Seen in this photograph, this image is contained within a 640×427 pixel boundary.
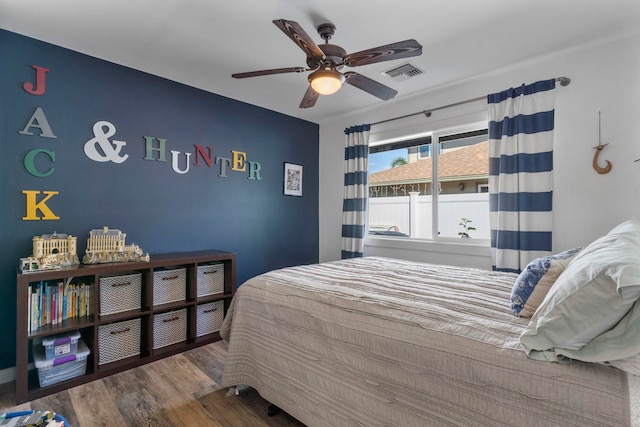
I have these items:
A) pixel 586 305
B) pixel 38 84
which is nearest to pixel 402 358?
pixel 586 305

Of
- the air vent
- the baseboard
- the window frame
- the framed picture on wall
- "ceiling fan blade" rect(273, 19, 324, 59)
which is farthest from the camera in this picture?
the framed picture on wall

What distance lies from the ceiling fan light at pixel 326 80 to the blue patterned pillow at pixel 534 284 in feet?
5.03

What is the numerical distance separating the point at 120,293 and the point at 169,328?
51 cm

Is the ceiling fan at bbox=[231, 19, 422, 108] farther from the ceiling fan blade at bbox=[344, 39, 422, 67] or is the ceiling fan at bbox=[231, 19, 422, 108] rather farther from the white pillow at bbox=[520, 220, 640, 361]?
→ the white pillow at bbox=[520, 220, 640, 361]

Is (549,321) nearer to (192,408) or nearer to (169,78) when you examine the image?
(192,408)

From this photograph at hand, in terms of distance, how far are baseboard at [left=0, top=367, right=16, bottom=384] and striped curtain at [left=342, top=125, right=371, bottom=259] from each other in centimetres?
314

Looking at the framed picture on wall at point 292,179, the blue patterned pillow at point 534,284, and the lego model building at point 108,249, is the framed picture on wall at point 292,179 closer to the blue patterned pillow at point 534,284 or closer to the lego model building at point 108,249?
the lego model building at point 108,249

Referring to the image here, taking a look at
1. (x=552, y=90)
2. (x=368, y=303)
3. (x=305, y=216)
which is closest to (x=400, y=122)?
(x=552, y=90)

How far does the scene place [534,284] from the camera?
1292 millimetres

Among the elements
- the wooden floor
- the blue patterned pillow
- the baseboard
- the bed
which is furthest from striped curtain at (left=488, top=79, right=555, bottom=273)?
the baseboard

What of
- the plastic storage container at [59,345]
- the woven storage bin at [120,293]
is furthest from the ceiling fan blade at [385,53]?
the plastic storage container at [59,345]

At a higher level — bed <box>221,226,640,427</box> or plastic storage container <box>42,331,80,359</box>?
bed <box>221,226,640,427</box>

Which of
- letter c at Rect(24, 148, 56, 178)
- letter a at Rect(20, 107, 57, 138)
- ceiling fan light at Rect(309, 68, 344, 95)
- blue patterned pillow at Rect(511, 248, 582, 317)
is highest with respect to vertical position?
ceiling fan light at Rect(309, 68, 344, 95)

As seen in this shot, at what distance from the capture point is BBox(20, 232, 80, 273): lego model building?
2018 mm
